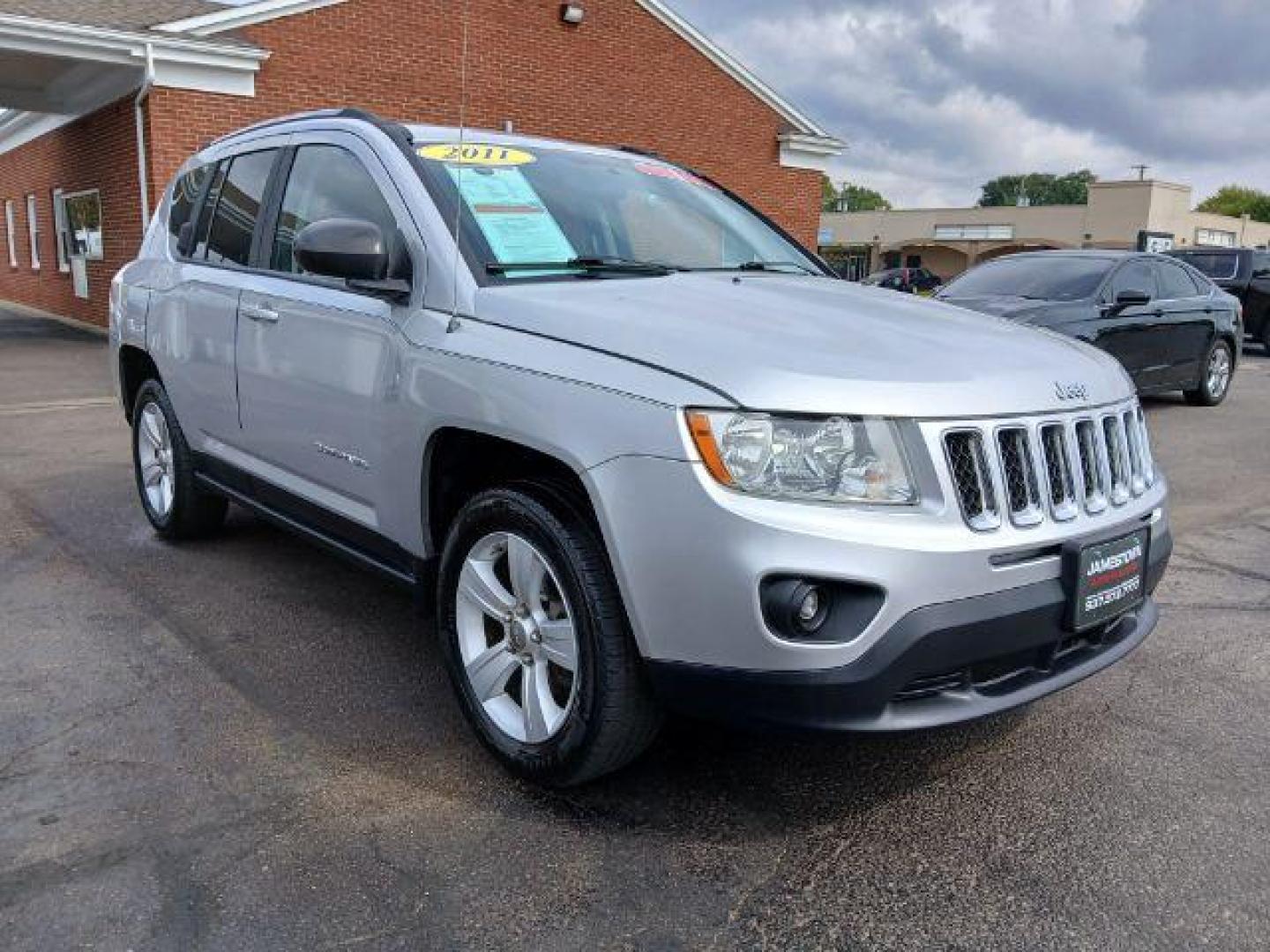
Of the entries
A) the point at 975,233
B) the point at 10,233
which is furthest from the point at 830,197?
the point at 10,233

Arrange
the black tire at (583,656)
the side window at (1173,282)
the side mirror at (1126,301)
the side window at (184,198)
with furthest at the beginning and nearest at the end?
the side window at (1173,282) → the side mirror at (1126,301) → the side window at (184,198) → the black tire at (583,656)

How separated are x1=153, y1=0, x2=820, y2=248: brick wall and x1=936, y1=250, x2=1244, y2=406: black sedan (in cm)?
847

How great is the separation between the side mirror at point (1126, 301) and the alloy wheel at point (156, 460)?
23.5 feet

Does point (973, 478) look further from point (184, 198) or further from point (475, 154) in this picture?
point (184, 198)

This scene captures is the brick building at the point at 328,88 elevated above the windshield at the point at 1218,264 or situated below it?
above

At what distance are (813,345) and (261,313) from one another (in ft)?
7.37

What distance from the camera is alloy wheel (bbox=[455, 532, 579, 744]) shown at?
2.79 metres

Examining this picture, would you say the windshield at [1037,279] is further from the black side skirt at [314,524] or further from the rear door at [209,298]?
the black side skirt at [314,524]

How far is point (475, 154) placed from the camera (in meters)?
3.55

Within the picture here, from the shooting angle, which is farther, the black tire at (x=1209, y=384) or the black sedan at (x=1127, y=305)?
the black tire at (x=1209, y=384)

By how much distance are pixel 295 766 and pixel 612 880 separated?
41.5 inches

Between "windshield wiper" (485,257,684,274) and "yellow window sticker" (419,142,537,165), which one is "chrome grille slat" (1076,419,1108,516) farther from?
"yellow window sticker" (419,142,537,165)

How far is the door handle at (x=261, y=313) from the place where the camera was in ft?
12.7

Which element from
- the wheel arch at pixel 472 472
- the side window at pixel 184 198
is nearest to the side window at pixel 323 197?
the wheel arch at pixel 472 472
